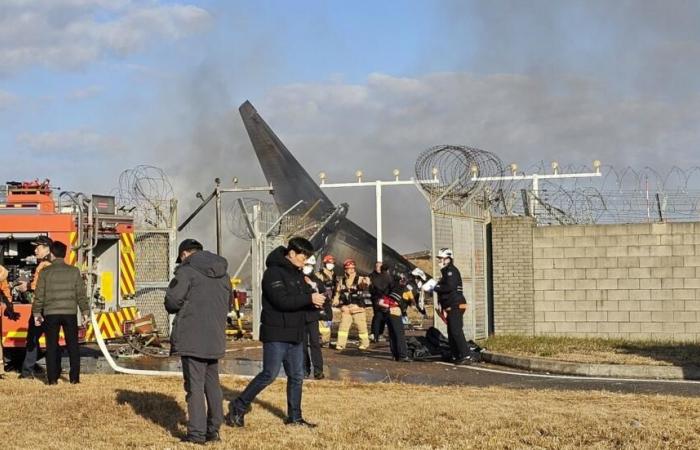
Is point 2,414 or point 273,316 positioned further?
point 2,414

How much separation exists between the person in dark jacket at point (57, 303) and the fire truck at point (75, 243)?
125cm

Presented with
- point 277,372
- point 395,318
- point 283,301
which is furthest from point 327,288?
point 283,301

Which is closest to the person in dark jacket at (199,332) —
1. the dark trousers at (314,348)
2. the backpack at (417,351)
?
the dark trousers at (314,348)

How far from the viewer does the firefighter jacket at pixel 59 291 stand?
1270cm

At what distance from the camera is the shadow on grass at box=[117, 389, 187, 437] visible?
9617 mm

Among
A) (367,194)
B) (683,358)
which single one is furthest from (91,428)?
(367,194)

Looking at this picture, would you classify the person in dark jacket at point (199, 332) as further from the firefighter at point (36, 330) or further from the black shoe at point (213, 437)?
the firefighter at point (36, 330)

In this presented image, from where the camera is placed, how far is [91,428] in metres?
9.36

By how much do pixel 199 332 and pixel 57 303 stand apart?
466 centimetres

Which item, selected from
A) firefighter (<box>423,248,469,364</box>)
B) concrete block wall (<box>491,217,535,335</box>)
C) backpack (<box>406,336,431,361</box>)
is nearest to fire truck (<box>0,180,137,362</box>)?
backpack (<box>406,336,431,361</box>)

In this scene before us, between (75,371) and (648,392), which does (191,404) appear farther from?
(648,392)

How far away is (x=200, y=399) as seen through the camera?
870 cm

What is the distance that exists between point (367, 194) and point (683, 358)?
1273 inches

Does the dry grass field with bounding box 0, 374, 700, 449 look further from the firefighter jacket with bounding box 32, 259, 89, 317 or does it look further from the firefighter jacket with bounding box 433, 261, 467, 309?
the firefighter jacket with bounding box 433, 261, 467, 309
